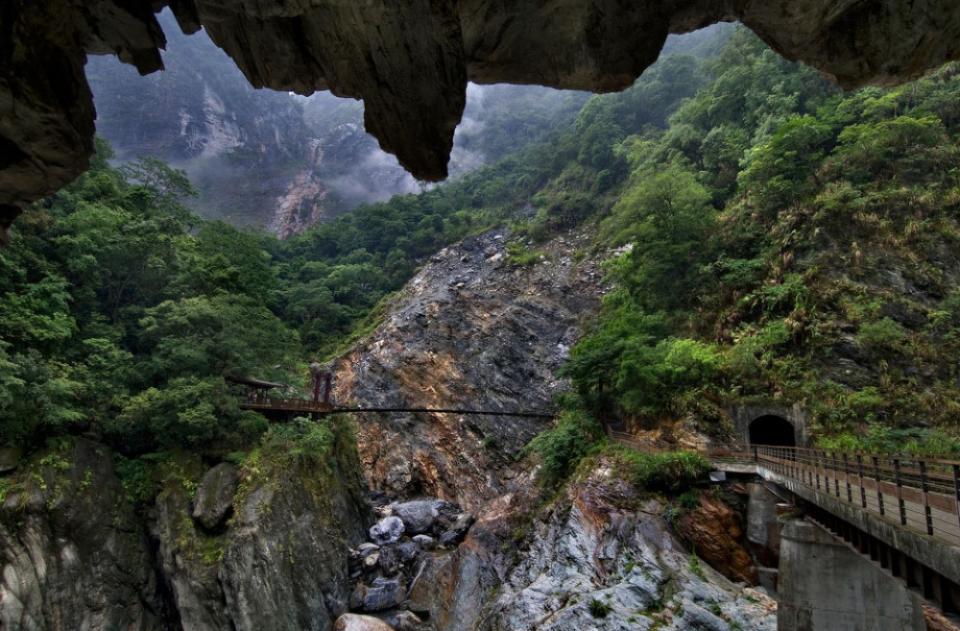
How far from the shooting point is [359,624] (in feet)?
48.2

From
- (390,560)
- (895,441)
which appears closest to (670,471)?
(895,441)

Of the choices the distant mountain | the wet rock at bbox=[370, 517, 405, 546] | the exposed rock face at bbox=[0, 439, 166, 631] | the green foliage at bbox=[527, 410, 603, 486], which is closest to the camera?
the exposed rock face at bbox=[0, 439, 166, 631]

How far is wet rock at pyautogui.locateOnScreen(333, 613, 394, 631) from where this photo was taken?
47.8 ft

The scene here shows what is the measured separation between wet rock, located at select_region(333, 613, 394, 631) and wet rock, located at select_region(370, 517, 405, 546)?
3644 mm

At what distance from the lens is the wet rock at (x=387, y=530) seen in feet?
62.1

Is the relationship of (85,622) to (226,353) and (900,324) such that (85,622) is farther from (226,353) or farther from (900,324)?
(900,324)

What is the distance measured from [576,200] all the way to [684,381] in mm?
22921

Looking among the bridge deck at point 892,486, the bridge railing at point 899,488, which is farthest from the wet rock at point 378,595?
the bridge railing at point 899,488

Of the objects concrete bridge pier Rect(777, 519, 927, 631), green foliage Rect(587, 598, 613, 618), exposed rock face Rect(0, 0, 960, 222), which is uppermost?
exposed rock face Rect(0, 0, 960, 222)

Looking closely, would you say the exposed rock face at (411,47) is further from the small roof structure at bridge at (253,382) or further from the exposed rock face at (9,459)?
the small roof structure at bridge at (253,382)

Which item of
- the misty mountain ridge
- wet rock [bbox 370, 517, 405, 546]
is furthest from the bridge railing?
the misty mountain ridge

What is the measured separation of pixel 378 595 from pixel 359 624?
1.38 m

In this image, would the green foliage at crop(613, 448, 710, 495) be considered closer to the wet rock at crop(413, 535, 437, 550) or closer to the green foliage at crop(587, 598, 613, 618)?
the green foliage at crop(587, 598, 613, 618)

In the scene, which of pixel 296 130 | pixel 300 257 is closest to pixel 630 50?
pixel 300 257
